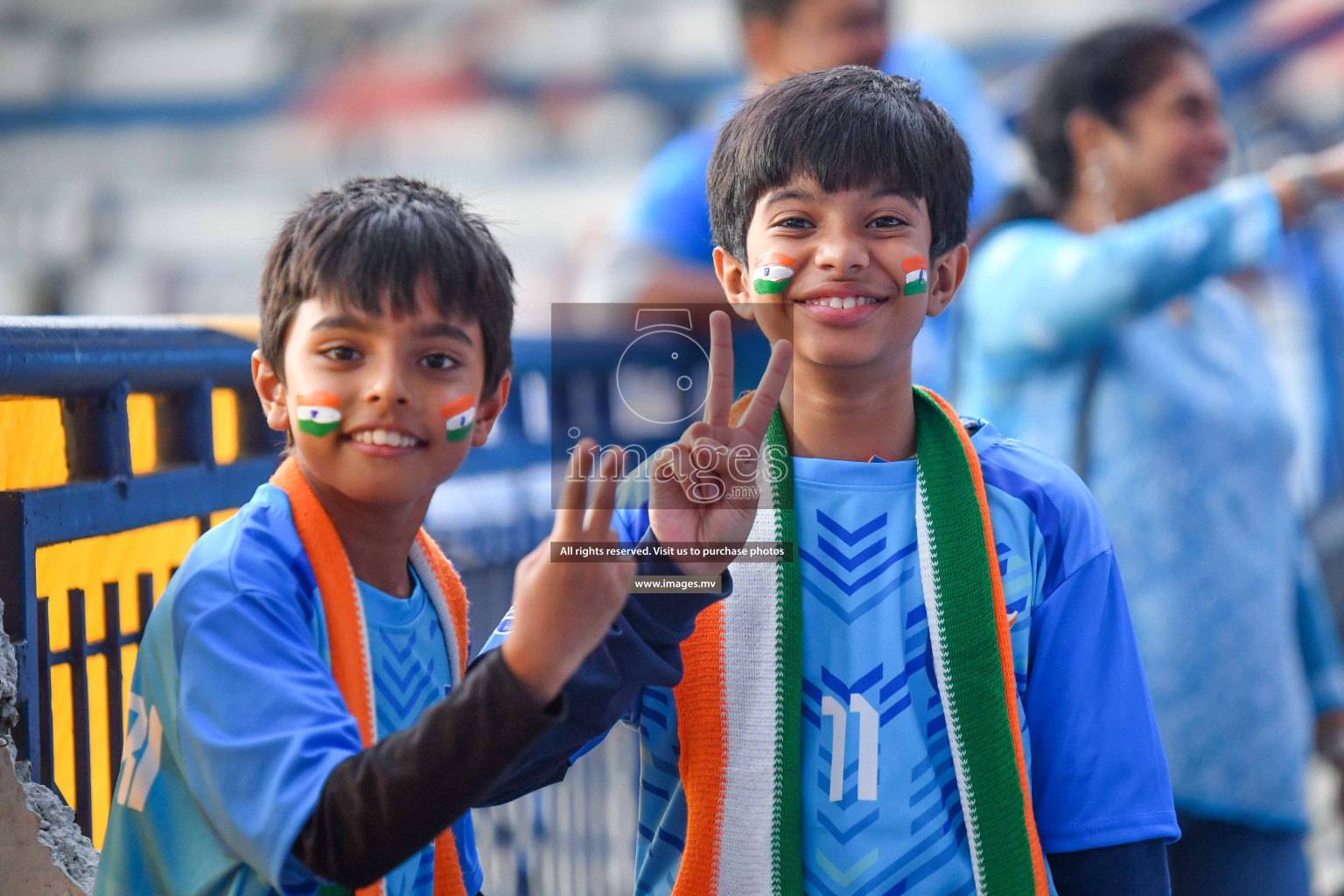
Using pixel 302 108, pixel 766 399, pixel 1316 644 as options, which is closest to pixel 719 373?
pixel 766 399

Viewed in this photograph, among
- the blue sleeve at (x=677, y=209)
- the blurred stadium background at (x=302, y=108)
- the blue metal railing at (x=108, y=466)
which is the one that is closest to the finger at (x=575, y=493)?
the blue metal railing at (x=108, y=466)

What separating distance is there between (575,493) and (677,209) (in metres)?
1.22

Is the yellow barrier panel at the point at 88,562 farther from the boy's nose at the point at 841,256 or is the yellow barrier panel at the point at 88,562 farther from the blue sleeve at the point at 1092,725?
the blue sleeve at the point at 1092,725

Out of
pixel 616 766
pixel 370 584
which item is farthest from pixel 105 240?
pixel 370 584

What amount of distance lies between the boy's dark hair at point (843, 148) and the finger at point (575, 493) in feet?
1.02

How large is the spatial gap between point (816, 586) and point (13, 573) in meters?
0.66

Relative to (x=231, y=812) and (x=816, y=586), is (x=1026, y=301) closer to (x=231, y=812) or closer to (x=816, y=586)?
(x=816, y=586)

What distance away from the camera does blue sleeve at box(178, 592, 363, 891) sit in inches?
32.1

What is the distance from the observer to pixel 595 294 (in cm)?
194

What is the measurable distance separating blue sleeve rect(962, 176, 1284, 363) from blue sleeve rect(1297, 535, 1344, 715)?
1.51ft

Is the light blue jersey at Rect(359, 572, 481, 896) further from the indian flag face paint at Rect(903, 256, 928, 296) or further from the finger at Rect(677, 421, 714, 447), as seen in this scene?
the indian flag face paint at Rect(903, 256, 928, 296)

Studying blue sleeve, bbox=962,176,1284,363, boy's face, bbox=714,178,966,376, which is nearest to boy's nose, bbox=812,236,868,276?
boy's face, bbox=714,178,966,376

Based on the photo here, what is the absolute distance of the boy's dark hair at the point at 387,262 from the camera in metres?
0.94

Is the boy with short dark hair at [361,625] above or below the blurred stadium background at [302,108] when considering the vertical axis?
below
